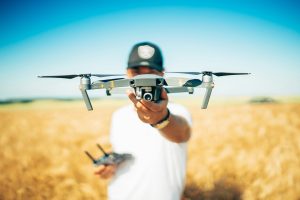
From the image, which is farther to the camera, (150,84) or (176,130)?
(176,130)

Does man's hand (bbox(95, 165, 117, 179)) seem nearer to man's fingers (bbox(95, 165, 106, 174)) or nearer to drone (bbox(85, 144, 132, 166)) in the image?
man's fingers (bbox(95, 165, 106, 174))

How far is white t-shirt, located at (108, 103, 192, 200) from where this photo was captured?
281cm

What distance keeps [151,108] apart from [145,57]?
776 mm

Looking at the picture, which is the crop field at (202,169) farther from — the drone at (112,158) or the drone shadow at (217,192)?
the drone at (112,158)

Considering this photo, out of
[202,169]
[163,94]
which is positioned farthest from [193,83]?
[202,169]

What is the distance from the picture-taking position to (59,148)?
712cm

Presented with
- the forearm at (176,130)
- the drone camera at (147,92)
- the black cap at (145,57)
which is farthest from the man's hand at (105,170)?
the drone camera at (147,92)

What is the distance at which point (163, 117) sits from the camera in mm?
1894

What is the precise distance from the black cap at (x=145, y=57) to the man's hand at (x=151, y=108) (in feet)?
2.02

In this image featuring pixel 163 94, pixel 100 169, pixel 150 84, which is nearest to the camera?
pixel 150 84

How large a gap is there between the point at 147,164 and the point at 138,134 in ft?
1.26

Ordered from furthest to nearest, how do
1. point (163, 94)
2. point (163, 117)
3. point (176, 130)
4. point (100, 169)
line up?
point (100, 169), point (176, 130), point (163, 117), point (163, 94)

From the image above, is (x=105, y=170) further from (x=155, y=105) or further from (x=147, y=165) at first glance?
(x=155, y=105)

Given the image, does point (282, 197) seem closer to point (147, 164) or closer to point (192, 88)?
point (147, 164)
